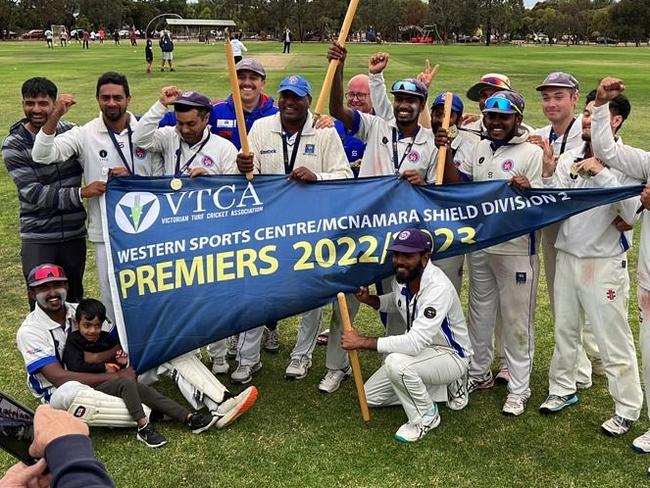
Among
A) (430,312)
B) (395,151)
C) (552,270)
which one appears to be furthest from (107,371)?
(552,270)

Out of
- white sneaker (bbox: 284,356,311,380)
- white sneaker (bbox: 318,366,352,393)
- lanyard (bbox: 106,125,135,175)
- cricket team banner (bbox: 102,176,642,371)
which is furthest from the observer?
white sneaker (bbox: 284,356,311,380)

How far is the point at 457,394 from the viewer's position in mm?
6137

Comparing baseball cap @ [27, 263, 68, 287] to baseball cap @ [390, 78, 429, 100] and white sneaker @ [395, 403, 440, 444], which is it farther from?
baseball cap @ [390, 78, 429, 100]

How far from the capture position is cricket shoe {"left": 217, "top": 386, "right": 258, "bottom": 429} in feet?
19.0

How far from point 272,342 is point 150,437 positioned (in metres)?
2.13

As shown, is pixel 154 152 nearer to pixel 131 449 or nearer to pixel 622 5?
pixel 131 449

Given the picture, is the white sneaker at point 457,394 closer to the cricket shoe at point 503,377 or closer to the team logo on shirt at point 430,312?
the cricket shoe at point 503,377

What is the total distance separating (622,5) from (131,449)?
366 feet

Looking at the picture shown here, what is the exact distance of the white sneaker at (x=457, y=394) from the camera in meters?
6.12

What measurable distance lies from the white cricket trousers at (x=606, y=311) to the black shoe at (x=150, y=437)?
A: 3452 mm

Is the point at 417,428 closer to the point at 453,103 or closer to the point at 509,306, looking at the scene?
the point at 509,306

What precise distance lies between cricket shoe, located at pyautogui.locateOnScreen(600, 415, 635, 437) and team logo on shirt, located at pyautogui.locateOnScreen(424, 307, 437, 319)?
5.67ft

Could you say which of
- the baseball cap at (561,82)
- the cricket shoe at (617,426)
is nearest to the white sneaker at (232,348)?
the cricket shoe at (617,426)

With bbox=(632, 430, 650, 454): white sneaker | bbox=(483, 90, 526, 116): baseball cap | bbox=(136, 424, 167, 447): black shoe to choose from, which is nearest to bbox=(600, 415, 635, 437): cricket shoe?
bbox=(632, 430, 650, 454): white sneaker
